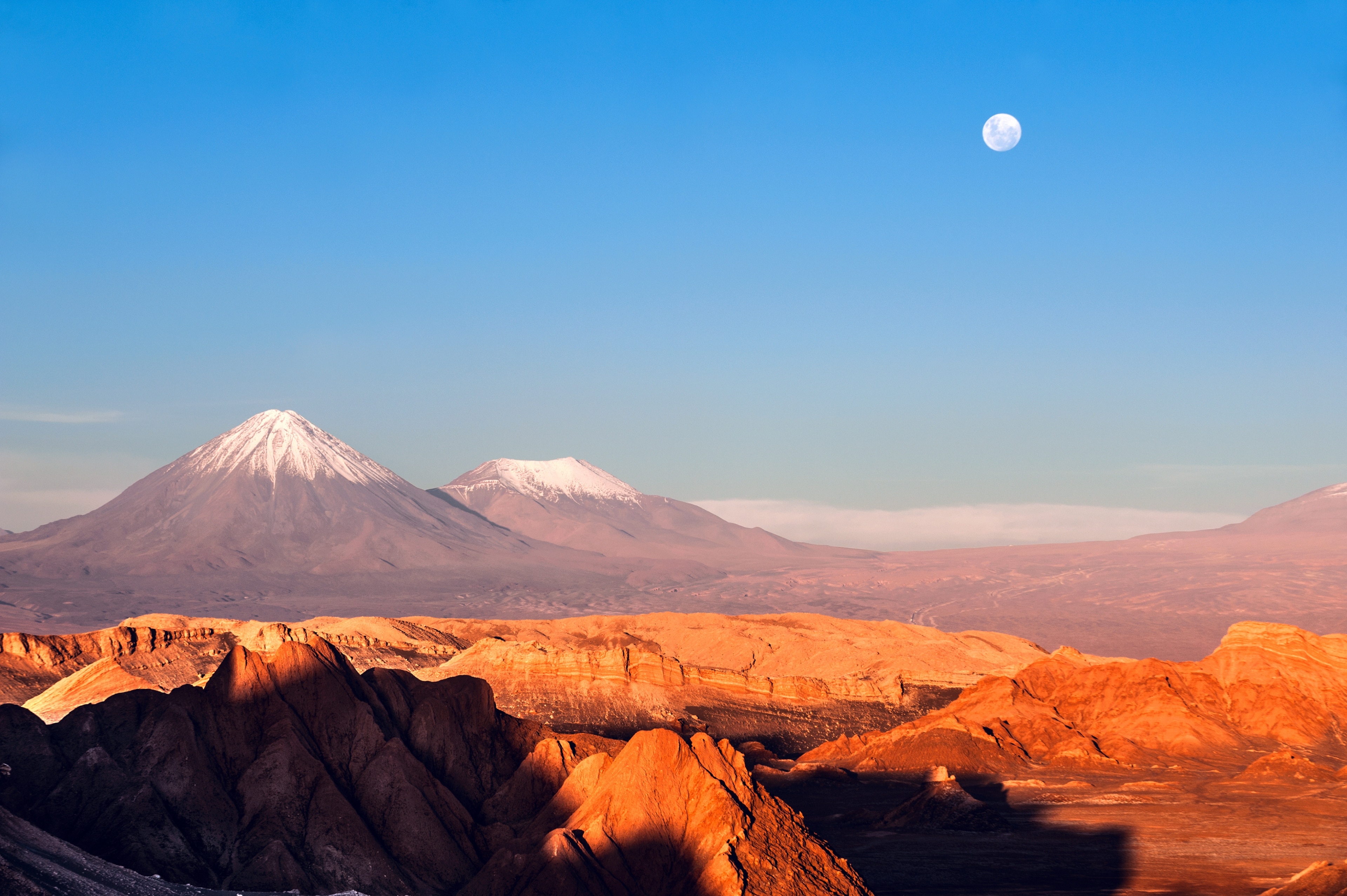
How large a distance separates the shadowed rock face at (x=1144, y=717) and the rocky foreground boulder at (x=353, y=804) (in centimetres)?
3093

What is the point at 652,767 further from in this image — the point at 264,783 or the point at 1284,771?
the point at 1284,771

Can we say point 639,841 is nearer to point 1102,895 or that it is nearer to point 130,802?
point 130,802

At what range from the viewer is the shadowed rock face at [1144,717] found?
2429 inches

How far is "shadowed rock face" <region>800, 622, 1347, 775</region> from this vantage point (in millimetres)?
61688

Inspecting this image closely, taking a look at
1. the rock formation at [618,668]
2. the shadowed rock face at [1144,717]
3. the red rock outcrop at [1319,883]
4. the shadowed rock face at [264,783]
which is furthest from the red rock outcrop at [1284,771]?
the shadowed rock face at [264,783]

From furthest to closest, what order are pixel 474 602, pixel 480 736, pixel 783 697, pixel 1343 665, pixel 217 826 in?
pixel 474 602 < pixel 783 697 < pixel 1343 665 < pixel 480 736 < pixel 217 826

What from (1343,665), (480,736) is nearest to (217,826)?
(480,736)

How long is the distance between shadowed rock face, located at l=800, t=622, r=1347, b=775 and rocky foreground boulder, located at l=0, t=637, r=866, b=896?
30.9 m

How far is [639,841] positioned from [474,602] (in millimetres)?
170709

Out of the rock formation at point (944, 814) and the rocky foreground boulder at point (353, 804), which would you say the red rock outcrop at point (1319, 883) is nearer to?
the rocky foreground boulder at point (353, 804)

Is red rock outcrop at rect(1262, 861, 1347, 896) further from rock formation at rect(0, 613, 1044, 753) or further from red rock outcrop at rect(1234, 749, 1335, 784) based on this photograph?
rock formation at rect(0, 613, 1044, 753)

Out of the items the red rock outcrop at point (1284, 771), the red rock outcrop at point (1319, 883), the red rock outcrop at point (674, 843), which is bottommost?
the red rock outcrop at point (1284, 771)

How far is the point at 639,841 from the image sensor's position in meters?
28.8

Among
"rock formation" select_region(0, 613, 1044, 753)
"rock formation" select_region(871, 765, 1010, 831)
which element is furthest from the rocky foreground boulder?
"rock formation" select_region(0, 613, 1044, 753)
